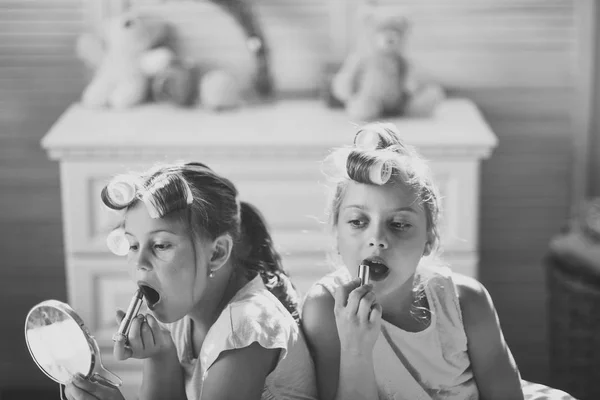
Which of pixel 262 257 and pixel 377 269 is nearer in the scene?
pixel 377 269

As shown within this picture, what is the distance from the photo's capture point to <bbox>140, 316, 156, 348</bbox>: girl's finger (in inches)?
47.8

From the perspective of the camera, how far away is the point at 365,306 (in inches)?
45.9

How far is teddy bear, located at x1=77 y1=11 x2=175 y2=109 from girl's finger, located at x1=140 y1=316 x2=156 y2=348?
1.19 metres

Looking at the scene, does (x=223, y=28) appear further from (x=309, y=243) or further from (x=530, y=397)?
(x=530, y=397)

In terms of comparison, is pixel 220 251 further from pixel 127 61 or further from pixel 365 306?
pixel 127 61

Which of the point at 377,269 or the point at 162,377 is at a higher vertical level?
the point at 377,269

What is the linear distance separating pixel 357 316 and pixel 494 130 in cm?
142

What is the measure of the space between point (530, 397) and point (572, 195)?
124cm

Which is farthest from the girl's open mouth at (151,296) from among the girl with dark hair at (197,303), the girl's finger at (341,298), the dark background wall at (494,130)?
the dark background wall at (494,130)

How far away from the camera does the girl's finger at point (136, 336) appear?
1.20 m

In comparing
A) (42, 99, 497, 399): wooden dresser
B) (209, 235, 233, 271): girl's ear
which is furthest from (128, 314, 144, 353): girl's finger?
(42, 99, 497, 399): wooden dresser

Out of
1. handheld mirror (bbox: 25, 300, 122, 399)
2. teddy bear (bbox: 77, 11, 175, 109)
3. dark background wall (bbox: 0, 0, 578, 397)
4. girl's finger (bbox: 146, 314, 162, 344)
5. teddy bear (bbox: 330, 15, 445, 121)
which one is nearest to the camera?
handheld mirror (bbox: 25, 300, 122, 399)

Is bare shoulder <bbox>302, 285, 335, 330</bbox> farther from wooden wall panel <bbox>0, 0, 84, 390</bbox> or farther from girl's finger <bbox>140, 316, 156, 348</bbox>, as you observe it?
wooden wall panel <bbox>0, 0, 84, 390</bbox>

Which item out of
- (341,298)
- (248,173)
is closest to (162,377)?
(341,298)
